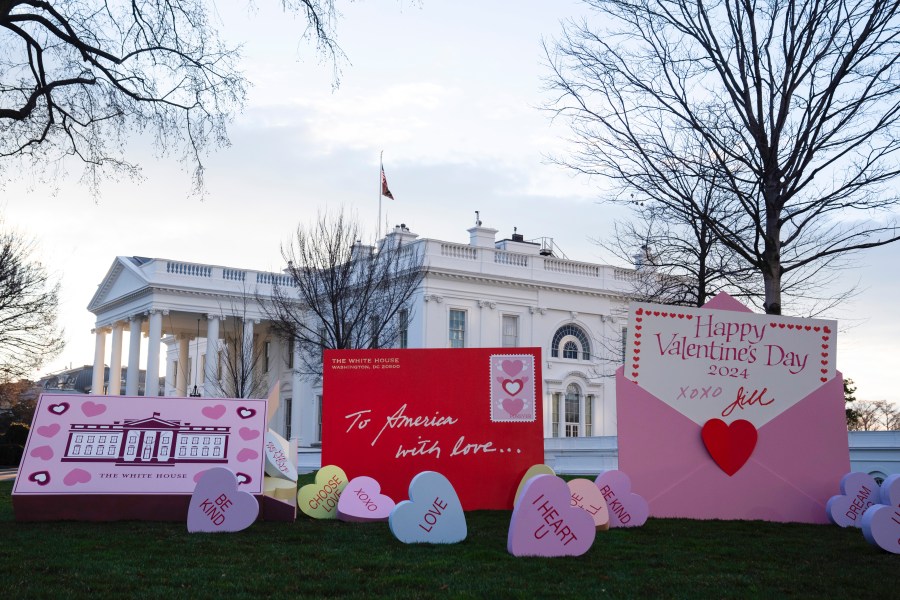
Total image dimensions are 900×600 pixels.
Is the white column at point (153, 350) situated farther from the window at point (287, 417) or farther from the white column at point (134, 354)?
the window at point (287, 417)

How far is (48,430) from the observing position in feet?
36.9

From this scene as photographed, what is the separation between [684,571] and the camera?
7984mm

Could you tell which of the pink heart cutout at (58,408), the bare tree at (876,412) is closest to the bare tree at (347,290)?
the pink heart cutout at (58,408)

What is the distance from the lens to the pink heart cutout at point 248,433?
11.6 metres

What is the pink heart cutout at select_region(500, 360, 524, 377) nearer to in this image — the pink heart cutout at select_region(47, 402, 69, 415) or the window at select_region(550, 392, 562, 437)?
the pink heart cutout at select_region(47, 402, 69, 415)

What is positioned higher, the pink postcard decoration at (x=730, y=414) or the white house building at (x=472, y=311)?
the white house building at (x=472, y=311)

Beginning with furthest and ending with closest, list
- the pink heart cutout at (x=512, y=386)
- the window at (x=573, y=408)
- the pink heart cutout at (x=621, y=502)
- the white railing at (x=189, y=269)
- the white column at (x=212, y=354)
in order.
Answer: the white railing at (x=189, y=269) → the white column at (x=212, y=354) → the window at (x=573, y=408) → the pink heart cutout at (x=512, y=386) → the pink heart cutout at (x=621, y=502)

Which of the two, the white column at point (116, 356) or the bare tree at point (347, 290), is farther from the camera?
the white column at point (116, 356)

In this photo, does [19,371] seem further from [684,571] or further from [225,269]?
[684,571]

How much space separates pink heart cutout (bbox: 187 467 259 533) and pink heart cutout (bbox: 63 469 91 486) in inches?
67.3

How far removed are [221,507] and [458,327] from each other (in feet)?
109

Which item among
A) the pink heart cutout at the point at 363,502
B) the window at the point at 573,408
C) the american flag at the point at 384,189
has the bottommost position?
the pink heart cutout at the point at 363,502

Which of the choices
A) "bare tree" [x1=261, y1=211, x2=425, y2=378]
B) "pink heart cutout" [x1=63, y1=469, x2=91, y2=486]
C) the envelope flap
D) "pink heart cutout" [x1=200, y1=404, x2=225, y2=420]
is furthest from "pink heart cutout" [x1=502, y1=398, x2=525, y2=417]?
"bare tree" [x1=261, y1=211, x2=425, y2=378]

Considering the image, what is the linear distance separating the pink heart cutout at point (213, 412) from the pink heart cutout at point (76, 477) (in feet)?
4.73
